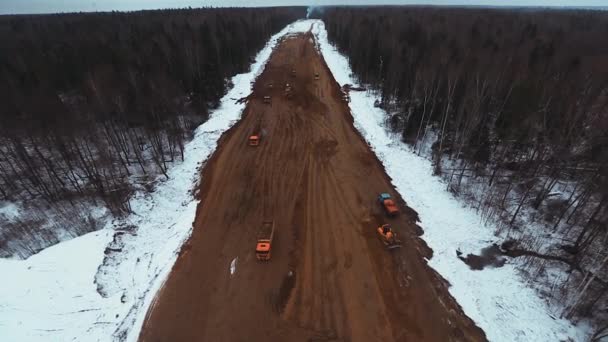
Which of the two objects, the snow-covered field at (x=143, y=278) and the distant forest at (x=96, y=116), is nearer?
the snow-covered field at (x=143, y=278)

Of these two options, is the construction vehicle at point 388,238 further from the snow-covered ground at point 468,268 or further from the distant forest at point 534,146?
the distant forest at point 534,146

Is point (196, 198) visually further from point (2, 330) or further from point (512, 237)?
point (512, 237)

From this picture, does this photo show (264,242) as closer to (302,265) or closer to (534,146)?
(302,265)

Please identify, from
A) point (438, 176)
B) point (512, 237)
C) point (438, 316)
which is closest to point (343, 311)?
point (438, 316)

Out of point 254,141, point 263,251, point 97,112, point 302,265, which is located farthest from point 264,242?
point 97,112

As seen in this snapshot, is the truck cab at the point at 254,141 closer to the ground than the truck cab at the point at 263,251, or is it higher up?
higher up

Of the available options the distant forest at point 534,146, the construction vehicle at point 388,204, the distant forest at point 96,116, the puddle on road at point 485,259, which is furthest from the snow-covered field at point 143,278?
the distant forest at point 96,116
